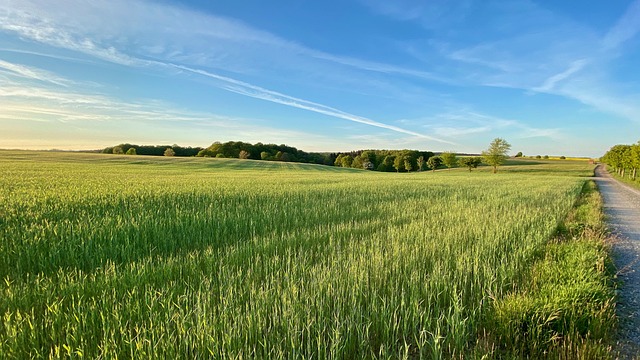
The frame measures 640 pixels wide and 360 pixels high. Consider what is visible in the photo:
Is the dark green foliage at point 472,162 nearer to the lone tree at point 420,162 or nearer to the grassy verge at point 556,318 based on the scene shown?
the lone tree at point 420,162

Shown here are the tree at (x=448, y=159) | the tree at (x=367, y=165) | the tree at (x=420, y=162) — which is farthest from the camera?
the tree at (x=367, y=165)

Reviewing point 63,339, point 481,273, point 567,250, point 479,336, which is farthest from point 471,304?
point 63,339

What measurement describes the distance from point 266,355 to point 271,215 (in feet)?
24.1

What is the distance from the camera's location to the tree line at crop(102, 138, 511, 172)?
3812 inches

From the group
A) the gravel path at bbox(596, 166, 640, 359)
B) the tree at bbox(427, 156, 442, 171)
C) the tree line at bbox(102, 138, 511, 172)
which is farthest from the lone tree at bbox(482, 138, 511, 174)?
the gravel path at bbox(596, 166, 640, 359)

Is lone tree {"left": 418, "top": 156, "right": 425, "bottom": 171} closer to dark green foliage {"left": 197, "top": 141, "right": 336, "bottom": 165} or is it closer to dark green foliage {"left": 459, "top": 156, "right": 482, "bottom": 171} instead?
dark green foliage {"left": 459, "top": 156, "right": 482, "bottom": 171}

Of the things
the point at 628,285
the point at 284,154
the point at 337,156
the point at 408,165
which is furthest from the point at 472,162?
the point at 628,285

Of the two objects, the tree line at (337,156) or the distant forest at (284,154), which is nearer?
the tree line at (337,156)

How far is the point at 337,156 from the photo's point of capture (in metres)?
145

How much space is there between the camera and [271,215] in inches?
387

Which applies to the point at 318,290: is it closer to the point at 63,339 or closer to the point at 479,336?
the point at 479,336

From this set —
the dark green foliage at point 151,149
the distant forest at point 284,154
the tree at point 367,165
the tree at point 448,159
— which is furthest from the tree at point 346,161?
the dark green foliage at point 151,149

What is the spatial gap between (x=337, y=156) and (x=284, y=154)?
3860 centimetres

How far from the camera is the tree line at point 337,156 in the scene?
96.8 m
